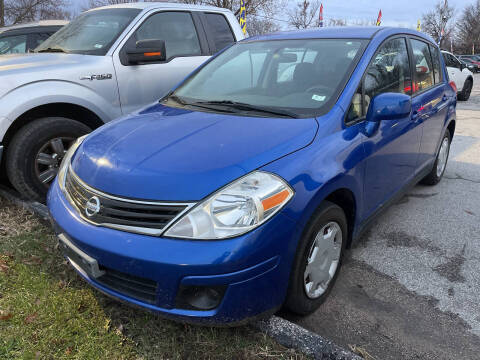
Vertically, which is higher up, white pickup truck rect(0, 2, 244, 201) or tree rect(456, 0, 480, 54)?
white pickup truck rect(0, 2, 244, 201)

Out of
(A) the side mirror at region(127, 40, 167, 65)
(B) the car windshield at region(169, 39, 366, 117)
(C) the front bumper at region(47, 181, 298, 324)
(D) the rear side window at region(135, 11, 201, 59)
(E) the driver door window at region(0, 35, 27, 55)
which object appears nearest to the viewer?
(C) the front bumper at region(47, 181, 298, 324)

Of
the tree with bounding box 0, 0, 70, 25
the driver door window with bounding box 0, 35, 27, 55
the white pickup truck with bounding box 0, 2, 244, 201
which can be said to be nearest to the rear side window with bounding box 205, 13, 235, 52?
the white pickup truck with bounding box 0, 2, 244, 201

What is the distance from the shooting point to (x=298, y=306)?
222 centimetres

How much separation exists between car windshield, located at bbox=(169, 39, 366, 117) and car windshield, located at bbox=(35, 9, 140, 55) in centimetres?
133

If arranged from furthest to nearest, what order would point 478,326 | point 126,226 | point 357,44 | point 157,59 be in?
point 157,59 → point 357,44 → point 478,326 → point 126,226

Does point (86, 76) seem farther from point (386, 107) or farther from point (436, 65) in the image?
point (436, 65)

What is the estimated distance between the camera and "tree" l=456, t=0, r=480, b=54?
214 ft

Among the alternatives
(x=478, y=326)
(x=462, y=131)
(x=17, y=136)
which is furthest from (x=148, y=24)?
(x=462, y=131)

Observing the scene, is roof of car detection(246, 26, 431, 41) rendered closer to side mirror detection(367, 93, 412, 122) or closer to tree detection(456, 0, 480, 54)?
side mirror detection(367, 93, 412, 122)

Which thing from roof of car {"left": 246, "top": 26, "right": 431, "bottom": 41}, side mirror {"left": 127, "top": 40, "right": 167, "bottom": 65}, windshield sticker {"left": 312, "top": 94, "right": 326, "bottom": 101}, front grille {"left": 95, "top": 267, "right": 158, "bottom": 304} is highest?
roof of car {"left": 246, "top": 26, "right": 431, "bottom": 41}

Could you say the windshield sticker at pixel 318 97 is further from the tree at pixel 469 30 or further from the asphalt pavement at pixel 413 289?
the tree at pixel 469 30

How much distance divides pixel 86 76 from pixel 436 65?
3.58m

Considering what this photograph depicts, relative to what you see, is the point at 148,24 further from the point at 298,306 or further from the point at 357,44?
the point at 298,306

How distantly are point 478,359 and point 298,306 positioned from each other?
3.20ft
